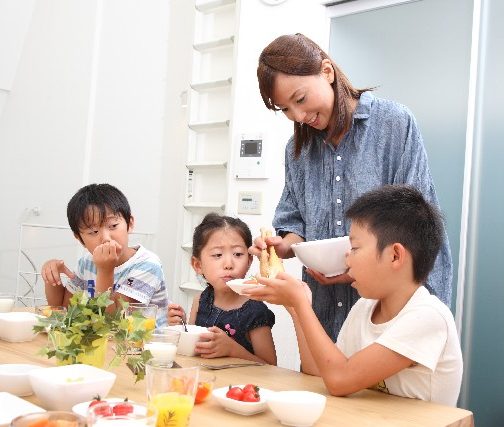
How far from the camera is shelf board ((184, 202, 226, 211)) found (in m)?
3.94

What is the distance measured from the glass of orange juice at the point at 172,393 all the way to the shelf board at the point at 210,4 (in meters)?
3.48

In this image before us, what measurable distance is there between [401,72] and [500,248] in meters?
1.03

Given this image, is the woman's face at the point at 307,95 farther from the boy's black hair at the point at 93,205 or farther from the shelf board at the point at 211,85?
the shelf board at the point at 211,85

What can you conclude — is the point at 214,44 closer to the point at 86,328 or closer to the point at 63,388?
the point at 86,328

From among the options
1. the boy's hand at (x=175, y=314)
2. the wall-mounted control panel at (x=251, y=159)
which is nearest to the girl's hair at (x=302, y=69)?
the boy's hand at (x=175, y=314)

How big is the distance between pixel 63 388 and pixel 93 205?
126cm

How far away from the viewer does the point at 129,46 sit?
14.7 feet

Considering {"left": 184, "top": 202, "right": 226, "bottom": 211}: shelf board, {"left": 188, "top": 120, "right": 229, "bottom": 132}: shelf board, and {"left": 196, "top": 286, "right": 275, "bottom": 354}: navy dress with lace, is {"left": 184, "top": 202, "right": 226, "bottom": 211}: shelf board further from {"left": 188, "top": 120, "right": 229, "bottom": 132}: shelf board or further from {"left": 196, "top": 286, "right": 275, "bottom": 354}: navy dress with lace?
{"left": 196, "top": 286, "right": 275, "bottom": 354}: navy dress with lace

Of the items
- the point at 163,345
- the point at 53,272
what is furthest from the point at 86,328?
the point at 53,272

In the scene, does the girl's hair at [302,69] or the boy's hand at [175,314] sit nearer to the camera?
the girl's hair at [302,69]

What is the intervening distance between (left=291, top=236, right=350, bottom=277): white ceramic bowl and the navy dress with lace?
38cm

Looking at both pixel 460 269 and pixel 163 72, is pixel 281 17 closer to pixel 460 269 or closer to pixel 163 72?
pixel 163 72

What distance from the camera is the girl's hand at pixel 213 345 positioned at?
5.18 ft

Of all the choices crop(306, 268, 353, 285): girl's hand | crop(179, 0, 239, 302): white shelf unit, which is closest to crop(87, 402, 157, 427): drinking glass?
crop(306, 268, 353, 285): girl's hand
